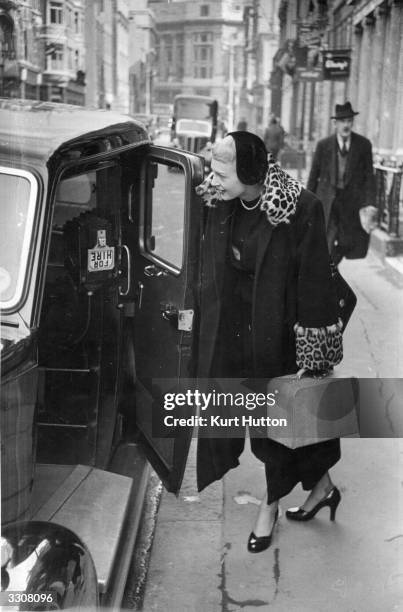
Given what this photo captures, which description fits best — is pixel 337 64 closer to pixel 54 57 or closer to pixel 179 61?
pixel 179 61

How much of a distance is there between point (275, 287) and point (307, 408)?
0.43 metres

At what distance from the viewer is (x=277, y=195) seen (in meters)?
2.54

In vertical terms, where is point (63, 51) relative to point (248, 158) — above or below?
above

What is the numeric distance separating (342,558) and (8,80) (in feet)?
8.10

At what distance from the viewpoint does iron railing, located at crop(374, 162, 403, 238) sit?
7.53 metres

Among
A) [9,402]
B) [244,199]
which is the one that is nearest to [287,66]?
[244,199]

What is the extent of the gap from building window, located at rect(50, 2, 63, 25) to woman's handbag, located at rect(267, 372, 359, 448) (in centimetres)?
145

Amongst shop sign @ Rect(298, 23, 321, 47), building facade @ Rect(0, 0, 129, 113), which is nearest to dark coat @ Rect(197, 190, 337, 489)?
building facade @ Rect(0, 0, 129, 113)

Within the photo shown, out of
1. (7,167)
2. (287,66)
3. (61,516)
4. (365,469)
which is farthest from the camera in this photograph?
(287,66)

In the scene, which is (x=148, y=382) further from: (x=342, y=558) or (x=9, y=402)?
(x=9, y=402)

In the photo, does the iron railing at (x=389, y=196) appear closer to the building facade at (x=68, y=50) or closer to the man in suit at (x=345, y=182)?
the man in suit at (x=345, y=182)

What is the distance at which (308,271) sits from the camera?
261cm

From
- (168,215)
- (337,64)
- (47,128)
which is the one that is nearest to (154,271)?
(168,215)

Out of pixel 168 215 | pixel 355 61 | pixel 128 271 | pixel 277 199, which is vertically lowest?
pixel 128 271
